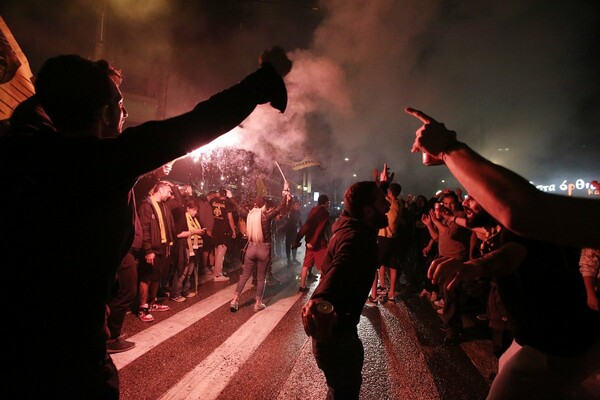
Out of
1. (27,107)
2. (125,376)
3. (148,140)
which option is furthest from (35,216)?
(125,376)

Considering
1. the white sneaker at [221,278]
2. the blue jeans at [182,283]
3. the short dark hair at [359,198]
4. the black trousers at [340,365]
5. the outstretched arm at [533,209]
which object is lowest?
the white sneaker at [221,278]

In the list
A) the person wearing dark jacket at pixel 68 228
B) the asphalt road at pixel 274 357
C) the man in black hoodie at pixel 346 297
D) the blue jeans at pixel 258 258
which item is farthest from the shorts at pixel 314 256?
the person wearing dark jacket at pixel 68 228

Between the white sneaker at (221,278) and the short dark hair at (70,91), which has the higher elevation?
the short dark hair at (70,91)

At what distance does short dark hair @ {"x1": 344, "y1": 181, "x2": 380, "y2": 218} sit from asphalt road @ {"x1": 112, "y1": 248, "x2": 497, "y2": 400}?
6.99 feet

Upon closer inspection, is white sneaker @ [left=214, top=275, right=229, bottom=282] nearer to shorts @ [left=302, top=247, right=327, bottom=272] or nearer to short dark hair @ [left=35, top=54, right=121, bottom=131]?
shorts @ [left=302, top=247, right=327, bottom=272]

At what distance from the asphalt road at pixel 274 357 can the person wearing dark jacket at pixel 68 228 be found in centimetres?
268

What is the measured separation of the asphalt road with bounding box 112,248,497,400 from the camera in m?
3.34

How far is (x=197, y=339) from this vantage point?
4.54 m

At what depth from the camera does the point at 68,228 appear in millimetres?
974

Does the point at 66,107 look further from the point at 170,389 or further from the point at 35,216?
the point at 170,389

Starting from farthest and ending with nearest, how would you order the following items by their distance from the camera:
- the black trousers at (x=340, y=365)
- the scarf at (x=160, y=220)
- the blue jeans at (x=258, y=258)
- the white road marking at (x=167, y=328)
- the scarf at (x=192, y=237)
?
the scarf at (x=192, y=237)
the blue jeans at (x=258, y=258)
the scarf at (x=160, y=220)
the white road marking at (x=167, y=328)
the black trousers at (x=340, y=365)

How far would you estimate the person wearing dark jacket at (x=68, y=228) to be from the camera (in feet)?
3.09

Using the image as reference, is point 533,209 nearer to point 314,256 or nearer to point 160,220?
point 160,220

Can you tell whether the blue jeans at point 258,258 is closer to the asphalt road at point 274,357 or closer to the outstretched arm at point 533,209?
the asphalt road at point 274,357
